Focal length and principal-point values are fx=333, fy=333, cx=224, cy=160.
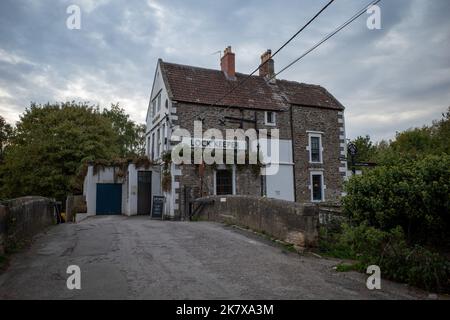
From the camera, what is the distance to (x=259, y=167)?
21.2 m

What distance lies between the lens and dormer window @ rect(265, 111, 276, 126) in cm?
2289

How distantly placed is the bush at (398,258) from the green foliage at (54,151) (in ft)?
82.3

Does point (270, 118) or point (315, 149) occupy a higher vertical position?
point (270, 118)

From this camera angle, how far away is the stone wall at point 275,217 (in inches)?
330

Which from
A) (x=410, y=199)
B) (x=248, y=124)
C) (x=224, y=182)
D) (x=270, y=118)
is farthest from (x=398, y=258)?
(x=270, y=118)

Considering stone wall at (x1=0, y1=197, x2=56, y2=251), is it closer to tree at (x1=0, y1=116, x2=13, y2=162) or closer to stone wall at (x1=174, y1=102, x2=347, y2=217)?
stone wall at (x1=174, y1=102, x2=347, y2=217)

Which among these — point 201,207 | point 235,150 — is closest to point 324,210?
point 201,207

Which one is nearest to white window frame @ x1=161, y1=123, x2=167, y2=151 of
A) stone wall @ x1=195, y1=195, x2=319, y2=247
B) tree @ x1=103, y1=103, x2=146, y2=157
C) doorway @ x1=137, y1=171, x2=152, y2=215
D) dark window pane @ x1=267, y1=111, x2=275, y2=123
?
doorway @ x1=137, y1=171, x2=152, y2=215

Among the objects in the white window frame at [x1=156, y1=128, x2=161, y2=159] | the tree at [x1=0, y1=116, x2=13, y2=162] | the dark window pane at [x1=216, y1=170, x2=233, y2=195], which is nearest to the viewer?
the dark window pane at [x1=216, y1=170, x2=233, y2=195]

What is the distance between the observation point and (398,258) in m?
6.02

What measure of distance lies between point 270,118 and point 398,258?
58.1 ft

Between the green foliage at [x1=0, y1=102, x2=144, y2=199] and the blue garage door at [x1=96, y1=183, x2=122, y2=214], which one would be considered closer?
the blue garage door at [x1=96, y1=183, x2=122, y2=214]

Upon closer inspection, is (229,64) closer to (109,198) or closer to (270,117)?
(270,117)

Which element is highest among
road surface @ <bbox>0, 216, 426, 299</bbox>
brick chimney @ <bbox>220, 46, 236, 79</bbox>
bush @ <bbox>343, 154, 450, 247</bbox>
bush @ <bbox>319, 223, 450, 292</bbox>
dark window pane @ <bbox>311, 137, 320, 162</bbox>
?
brick chimney @ <bbox>220, 46, 236, 79</bbox>
